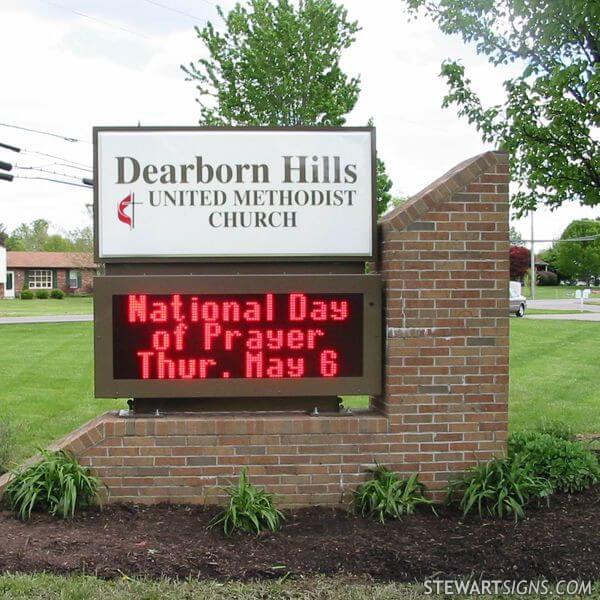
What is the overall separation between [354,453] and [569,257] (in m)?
76.9

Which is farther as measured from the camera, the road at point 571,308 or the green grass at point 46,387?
the road at point 571,308

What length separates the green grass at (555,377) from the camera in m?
9.48

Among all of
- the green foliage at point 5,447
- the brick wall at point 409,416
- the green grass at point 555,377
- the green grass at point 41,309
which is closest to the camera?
the brick wall at point 409,416

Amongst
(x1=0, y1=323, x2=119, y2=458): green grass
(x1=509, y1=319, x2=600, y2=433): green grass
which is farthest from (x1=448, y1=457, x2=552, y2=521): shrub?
(x1=0, y1=323, x2=119, y2=458): green grass

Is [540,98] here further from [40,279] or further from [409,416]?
[40,279]

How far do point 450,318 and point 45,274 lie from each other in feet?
217

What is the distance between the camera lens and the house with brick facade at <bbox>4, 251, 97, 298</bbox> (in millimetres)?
65875

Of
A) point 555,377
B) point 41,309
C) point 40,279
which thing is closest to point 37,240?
point 40,279

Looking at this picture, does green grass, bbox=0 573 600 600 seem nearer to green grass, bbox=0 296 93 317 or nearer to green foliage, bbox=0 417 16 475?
green foliage, bbox=0 417 16 475

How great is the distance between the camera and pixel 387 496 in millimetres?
5301

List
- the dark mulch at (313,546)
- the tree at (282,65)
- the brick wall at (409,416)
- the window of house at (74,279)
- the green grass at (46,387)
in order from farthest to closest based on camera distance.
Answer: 1. the window of house at (74,279)
2. the tree at (282,65)
3. the green grass at (46,387)
4. the brick wall at (409,416)
5. the dark mulch at (313,546)

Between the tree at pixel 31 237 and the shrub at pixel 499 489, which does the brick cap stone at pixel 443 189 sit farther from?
the tree at pixel 31 237

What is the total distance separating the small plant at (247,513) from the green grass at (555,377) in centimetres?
432

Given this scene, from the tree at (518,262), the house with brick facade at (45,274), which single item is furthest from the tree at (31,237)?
the tree at (518,262)
